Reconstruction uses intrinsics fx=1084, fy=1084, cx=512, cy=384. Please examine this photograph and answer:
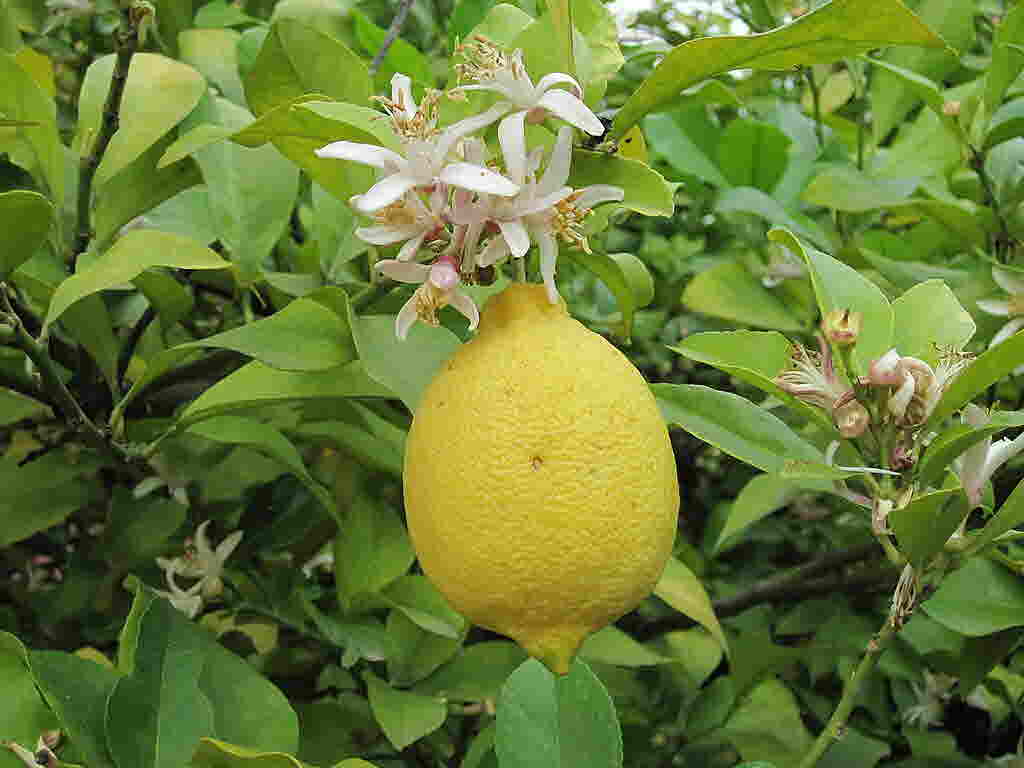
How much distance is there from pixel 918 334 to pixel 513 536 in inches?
13.6

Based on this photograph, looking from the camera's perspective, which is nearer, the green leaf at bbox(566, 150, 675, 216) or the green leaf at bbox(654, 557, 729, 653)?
the green leaf at bbox(566, 150, 675, 216)

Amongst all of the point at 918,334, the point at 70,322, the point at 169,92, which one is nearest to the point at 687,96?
the point at 918,334

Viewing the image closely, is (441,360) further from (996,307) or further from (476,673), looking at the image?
(996,307)

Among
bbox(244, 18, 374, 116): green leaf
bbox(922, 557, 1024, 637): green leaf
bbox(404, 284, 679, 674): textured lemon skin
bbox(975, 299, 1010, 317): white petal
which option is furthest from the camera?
bbox(975, 299, 1010, 317): white petal

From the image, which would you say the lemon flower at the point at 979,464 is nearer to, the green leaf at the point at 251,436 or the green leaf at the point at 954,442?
the green leaf at the point at 954,442

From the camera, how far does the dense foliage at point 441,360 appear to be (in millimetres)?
638

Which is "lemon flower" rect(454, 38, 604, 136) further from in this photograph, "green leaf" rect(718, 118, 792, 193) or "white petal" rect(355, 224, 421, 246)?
"green leaf" rect(718, 118, 792, 193)

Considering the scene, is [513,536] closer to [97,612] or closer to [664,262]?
[97,612]

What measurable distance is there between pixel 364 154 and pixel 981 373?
0.37m

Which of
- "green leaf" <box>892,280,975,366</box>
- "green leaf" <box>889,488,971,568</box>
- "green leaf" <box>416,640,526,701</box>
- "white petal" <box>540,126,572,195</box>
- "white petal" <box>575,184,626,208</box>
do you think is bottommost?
"green leaf" <box>416,640,526,701</box>

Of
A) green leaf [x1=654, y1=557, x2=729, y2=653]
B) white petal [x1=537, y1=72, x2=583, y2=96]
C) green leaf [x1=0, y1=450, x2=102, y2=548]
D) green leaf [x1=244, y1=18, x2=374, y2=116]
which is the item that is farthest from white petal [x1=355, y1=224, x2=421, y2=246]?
green leaf [x1=0, y1=450, x2=102, y2=548]

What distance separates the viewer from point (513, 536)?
1.76ft

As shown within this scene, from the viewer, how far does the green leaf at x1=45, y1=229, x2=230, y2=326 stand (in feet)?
2.36

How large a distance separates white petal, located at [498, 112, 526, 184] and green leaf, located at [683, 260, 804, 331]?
74 centimetres
